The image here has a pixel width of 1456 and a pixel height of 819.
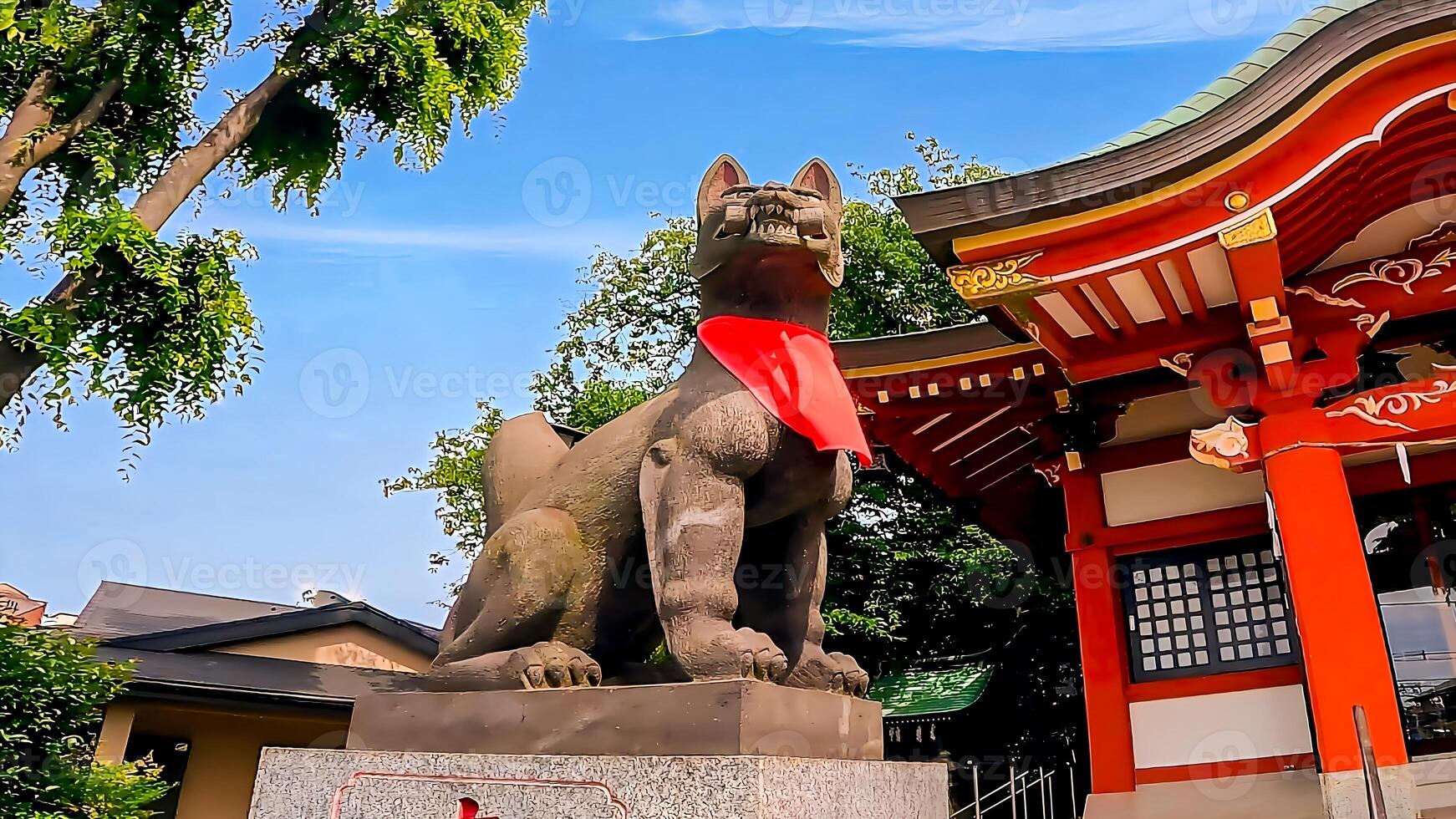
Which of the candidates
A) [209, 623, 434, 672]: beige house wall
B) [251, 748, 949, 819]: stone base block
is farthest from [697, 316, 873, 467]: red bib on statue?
[209, 623, 434, 672]: beige house wall

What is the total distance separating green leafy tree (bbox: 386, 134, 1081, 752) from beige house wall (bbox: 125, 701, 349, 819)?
3075mm

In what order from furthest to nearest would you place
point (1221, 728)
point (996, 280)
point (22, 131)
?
1. point (1221, 728)
2. point (22, 131)
3. point (996, 280)

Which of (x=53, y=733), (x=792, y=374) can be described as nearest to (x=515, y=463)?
(x=792, y=374)

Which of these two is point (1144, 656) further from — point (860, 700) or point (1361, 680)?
point (860, 700)

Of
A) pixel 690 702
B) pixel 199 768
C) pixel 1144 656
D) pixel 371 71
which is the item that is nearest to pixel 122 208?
pixel 371 71

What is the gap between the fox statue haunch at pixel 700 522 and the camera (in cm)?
202

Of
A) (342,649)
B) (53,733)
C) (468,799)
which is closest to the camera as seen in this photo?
(468,799)

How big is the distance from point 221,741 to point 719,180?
9.07 meters

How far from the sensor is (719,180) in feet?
7.64

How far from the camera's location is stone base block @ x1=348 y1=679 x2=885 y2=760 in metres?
1.75

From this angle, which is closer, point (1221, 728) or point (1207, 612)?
point (1221, 728)

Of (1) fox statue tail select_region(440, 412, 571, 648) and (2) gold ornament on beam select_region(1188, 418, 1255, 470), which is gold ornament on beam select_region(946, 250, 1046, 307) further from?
(1) fox statue tail select_region(440, 412, 571, 648)

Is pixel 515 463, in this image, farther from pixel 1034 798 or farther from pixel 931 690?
pixel 1034 798
